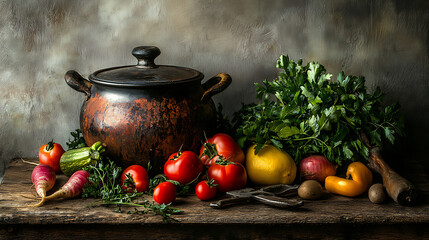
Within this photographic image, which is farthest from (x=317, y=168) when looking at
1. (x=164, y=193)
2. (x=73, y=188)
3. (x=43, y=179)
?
(x=43, y=179)

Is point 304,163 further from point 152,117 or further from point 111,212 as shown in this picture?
point 111,212

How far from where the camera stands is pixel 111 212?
1.25 metres

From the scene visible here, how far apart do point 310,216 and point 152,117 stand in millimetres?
590

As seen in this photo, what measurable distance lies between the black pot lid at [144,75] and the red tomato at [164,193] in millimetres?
332

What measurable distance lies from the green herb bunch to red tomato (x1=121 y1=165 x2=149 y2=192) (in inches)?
14.7

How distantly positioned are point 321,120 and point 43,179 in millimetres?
932

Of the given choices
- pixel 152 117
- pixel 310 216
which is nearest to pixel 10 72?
pixel 152 117

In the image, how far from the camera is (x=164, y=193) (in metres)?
1.28

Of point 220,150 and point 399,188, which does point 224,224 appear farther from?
point 399,188

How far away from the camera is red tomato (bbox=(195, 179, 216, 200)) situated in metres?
1.31

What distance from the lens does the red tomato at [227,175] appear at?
1364 millimetres

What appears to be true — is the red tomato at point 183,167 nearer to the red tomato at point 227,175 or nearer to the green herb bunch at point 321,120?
the red tomato at point 227,175

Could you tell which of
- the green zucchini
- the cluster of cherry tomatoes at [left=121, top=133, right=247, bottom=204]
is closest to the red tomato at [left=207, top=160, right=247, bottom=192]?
the cluster of cherry tomatoes at [left=121, top=133, right=247, bottom=204]

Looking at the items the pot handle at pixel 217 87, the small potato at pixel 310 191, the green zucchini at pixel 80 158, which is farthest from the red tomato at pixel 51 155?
the small potato at pixel 310 191
